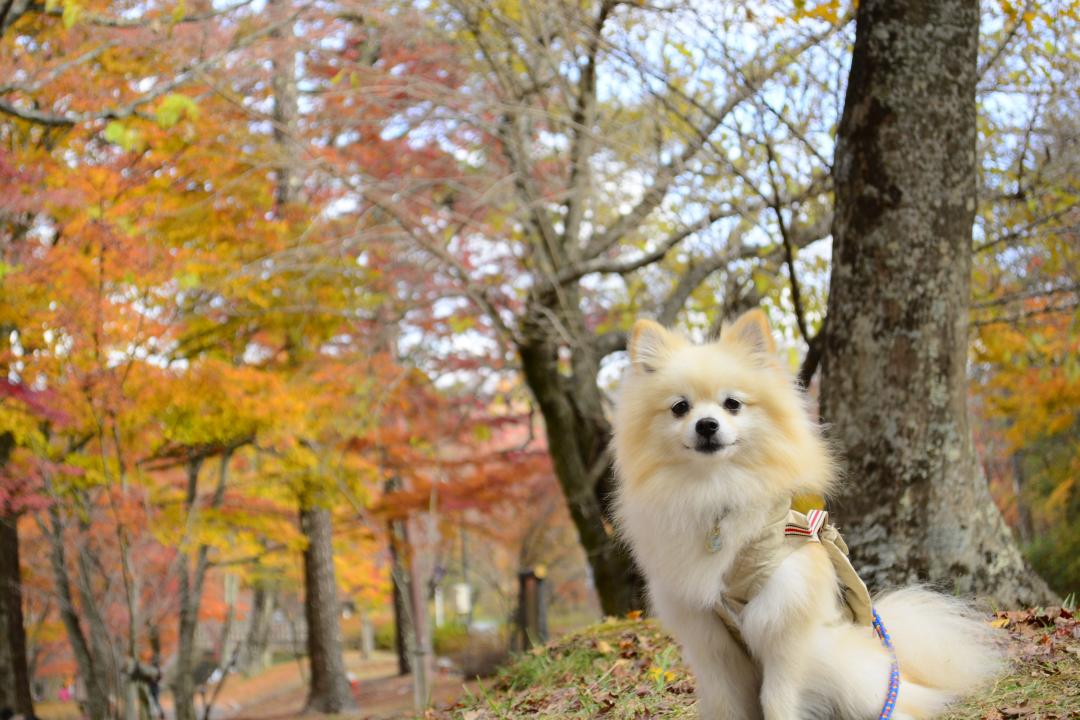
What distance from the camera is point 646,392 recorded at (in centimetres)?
284

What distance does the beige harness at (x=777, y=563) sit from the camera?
8.55 feet

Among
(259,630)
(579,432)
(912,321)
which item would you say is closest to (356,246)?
(579,432)

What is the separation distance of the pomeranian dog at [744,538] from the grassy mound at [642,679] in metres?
0.43

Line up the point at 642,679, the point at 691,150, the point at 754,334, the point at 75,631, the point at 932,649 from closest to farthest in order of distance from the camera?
the point at 754,334
the point at 932,649
the point at 642,679
the point at 691,150
the point at 75,631

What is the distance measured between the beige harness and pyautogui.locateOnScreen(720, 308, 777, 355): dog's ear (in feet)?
1.55

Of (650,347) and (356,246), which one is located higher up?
(356,246)

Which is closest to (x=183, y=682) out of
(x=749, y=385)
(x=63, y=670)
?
(x=63, y=670)

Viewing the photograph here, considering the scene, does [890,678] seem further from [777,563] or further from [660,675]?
[660,675]

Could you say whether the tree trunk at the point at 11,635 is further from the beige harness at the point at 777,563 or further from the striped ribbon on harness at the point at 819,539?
the striped ribbon on harness at the point at 819,539

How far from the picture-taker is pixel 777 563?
260 centimetres

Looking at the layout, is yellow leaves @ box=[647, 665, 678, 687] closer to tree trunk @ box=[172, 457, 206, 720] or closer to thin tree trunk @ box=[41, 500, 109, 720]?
thin tree trunk @ box=[41, 500, 109, 720]

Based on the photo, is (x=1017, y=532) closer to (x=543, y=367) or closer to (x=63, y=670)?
(x=543, y=367)

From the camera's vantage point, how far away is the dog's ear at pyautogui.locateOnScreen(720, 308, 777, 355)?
9.37ft

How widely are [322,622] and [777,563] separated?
11.8 metres
